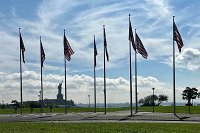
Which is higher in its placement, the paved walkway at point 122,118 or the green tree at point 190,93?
the green tree at point 190,93

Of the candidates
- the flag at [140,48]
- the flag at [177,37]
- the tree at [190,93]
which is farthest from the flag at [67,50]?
the tree at [190,93]

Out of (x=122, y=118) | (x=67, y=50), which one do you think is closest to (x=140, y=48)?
(x=122, y=118)

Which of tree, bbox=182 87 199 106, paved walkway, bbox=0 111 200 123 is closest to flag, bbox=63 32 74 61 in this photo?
paved walkway, bbox=0 111 200 123

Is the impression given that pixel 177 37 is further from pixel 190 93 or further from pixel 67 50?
pixel 190 93

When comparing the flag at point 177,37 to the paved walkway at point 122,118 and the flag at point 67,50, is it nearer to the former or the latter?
the paved walkway at point 122,118

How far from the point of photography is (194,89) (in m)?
101

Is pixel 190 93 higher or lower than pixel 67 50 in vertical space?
lower

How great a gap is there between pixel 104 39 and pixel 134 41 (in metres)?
8.25

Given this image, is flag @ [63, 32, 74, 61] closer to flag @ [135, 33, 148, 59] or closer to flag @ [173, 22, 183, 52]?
flag @ [135, 33, 148, 59]

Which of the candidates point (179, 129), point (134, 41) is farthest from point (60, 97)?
point (179, 129)

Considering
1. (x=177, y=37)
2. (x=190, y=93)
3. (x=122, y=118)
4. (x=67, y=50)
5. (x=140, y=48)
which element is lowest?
(x=122, y=118)

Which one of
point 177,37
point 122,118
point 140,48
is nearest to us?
point 122,118

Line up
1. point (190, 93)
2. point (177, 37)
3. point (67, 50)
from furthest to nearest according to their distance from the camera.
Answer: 1. point (190, 93)
2. point (67, 50)
3. point (177, 37)

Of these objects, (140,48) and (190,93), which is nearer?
(140,48)
